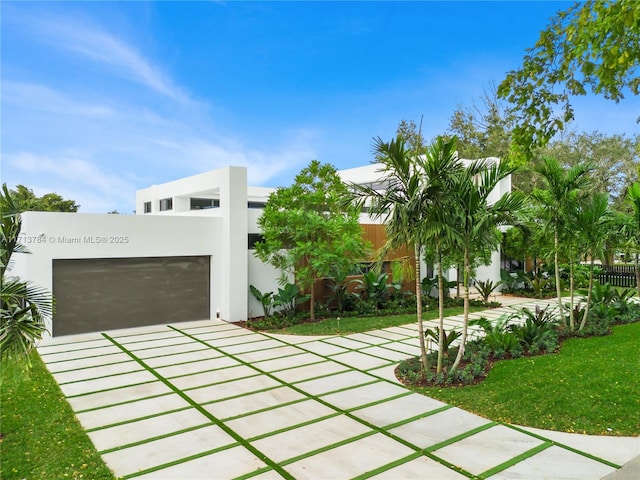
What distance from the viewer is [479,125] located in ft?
111

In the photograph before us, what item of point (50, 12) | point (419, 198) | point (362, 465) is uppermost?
point (50, 12)

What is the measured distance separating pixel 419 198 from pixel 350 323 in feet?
20.9

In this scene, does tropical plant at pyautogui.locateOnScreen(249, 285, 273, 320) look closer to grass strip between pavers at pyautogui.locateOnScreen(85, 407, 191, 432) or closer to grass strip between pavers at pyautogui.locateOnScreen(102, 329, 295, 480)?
grass strip between pavers at pyautogui.locateOnScreen(102, 329, 295, 480)

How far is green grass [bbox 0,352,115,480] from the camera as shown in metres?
4.38

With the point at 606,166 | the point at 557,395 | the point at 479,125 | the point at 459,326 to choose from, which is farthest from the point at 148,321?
the point at 606,166

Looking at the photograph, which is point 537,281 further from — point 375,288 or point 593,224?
point 593,224

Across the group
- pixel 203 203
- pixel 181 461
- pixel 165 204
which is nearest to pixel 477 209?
pixel 181 461

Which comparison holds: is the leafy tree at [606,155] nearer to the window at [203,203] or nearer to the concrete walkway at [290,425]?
the window at [203,203]

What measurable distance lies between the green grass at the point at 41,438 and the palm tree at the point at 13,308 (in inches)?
9.2

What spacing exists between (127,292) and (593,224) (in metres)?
11.4

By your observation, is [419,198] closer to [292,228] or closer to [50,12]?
[292,228]

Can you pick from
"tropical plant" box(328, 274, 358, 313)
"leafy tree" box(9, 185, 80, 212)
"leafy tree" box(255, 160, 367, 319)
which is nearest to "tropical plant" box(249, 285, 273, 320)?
"leafy tree" box(255, 160, 367, 319)

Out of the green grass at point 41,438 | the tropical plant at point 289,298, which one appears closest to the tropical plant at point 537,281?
the tropical plant at point 289,298

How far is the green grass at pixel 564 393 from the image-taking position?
5.42 metres
